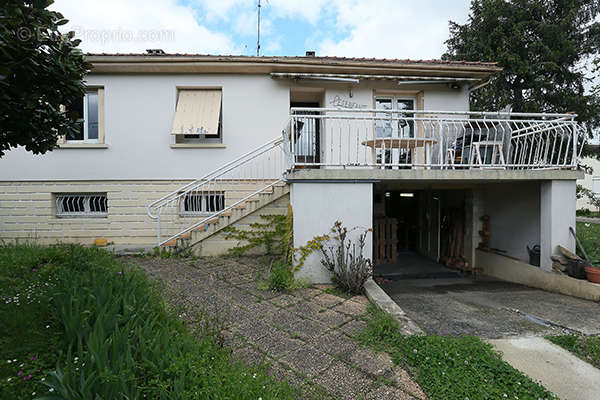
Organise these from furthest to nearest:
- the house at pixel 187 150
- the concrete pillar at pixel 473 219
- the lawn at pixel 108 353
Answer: the house at pixel 187 150
the concrete pillar at pixel 473 219
the lawn at pixel 108 353

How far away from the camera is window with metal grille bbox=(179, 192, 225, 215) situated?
22.7 ft

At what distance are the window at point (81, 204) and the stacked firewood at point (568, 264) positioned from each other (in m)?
9.63

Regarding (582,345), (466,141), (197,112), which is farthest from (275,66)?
(582,345)

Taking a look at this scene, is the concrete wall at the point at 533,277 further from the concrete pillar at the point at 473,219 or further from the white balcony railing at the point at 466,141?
the white balcony railing at the point at 466,141

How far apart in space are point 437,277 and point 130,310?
21.3ft

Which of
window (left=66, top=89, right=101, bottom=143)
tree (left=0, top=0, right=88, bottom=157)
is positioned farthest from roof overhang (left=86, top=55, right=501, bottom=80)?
tree (left=0, top=0, right=88, bottom=157)

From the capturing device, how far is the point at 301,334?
2795mm

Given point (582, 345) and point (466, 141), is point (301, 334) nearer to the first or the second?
point (582, 345)

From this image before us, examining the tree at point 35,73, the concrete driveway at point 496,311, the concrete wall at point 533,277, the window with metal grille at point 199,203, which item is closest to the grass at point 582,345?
the concrete driveway at point 496,311

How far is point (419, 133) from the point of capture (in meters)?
7.69

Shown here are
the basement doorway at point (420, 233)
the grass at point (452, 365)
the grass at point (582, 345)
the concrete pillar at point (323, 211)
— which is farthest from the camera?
the basement doorway at point (420, 233)

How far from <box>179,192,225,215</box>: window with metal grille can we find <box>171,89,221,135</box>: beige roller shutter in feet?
5.09

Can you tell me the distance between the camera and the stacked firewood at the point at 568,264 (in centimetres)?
429

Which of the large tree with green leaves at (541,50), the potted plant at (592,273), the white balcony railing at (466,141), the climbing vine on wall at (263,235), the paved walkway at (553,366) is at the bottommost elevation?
the paved walkway at (553,366)
